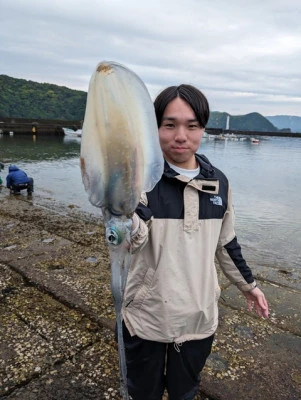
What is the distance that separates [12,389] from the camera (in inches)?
95.0

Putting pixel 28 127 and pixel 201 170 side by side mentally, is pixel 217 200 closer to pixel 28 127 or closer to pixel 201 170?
pixel 201 170

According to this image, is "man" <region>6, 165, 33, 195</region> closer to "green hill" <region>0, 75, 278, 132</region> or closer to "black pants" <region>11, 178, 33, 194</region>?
"black pants" <region>11, 178, 33, 194</region>

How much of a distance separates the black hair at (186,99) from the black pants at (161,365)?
1264 mm

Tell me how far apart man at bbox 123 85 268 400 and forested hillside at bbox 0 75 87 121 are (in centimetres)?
8974

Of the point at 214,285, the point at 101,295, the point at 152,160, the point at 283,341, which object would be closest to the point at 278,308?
the point at 283,341

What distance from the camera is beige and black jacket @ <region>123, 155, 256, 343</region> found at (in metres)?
1.75

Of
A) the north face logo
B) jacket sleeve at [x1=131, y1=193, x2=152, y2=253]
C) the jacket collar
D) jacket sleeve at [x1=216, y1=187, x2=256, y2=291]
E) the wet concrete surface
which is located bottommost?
the wet concrete surface

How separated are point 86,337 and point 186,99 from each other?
2.39 m

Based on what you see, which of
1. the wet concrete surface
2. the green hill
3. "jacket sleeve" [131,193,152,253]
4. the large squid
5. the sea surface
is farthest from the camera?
the green hill

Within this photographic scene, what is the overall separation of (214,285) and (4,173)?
Result: 673 inches

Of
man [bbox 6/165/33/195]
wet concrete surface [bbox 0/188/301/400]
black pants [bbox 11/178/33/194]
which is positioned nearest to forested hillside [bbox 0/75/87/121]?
black pants [bbox 11/178/33/194]

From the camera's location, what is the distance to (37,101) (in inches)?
3927

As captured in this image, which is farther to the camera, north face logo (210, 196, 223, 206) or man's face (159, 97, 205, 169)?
north face logo (210, 196, 223, 206)

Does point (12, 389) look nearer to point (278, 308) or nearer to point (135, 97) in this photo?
point (135, 97)
